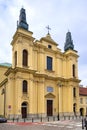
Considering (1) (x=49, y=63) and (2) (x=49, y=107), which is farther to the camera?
(1) (x=49, y=63)

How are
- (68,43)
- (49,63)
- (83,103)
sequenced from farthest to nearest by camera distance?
(83,103) < (68,43) < (49,63)

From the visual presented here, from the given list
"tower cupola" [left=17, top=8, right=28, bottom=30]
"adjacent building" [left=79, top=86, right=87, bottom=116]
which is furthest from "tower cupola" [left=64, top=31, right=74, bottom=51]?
"adjacent building" [left=79, top=86, right=87, bottom=116]

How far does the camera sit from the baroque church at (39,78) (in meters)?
42.6

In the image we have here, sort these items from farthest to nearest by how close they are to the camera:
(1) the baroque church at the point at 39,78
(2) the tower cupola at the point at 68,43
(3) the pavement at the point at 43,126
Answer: (2) the tower cupola at the point at 68,43 < (1) the baroque church at the point at 39,78 < (3) the pavement at the point at 43,126

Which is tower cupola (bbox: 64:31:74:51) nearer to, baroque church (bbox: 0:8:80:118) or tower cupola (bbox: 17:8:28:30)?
baroque church (bbox: 0:8:80:118)

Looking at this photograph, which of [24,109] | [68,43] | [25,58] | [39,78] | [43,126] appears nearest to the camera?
[43,126]

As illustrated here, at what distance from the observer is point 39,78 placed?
47000 millimetres

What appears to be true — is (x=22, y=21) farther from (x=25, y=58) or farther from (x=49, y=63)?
(x=49, y=63)

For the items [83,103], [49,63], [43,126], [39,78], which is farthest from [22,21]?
[83,103]

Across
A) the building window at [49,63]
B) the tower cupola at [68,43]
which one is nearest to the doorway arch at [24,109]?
the building window at [49,63]

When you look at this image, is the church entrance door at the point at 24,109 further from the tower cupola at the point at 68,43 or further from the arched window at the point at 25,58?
the tower cupola at the point at 68,43

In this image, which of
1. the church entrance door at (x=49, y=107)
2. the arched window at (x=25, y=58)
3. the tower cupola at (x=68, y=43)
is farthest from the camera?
the tower cupola at (x=68, y=43)

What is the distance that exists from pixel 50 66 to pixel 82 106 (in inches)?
909

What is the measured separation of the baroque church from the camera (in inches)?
1677
